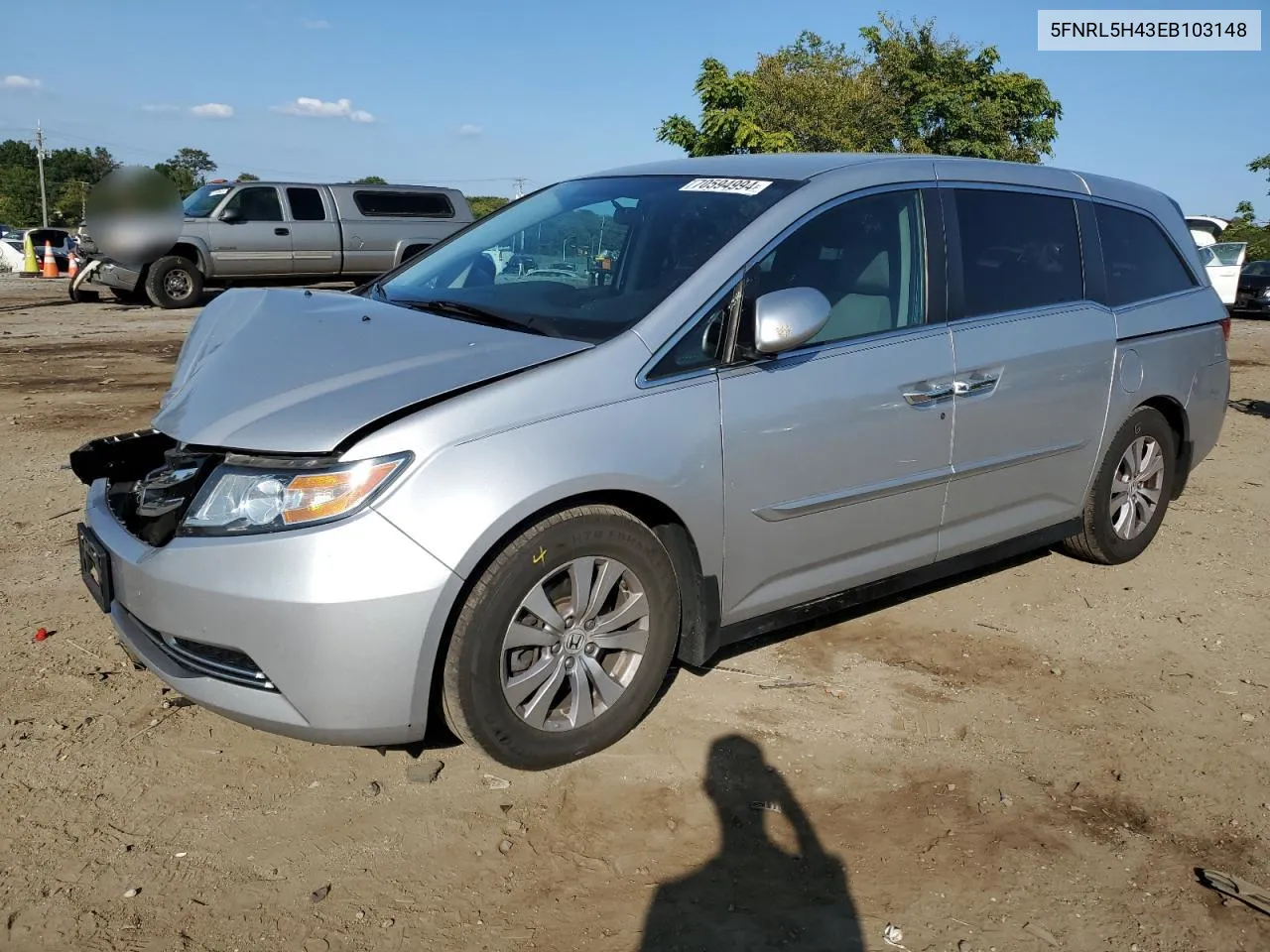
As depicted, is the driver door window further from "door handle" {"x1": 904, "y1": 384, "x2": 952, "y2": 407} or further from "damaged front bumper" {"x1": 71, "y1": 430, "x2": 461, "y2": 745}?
"damaged front bumper" {"x1": 71, "y1": 430, "x2": 461, "y2": 745}

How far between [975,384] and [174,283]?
15091 mm

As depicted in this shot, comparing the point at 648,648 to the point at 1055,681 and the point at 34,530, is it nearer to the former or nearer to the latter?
the point at 1055,681

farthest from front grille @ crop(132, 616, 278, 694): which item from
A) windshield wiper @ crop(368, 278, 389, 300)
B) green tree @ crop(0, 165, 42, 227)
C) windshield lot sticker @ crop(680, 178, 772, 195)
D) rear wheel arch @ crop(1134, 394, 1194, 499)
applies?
green tree @ crop(0, 165, 42, 227)

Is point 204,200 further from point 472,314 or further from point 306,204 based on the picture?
point 472,314

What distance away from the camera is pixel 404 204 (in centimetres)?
1770

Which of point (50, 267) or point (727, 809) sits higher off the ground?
point (50, 267)

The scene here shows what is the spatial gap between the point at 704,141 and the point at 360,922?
28769mm

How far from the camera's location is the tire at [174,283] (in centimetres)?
1595

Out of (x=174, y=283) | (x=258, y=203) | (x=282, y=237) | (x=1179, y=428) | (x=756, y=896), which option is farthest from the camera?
(x=282, y=237)

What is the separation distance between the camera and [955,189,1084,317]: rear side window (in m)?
4.04

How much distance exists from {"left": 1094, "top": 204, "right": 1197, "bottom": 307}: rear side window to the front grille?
3715mm

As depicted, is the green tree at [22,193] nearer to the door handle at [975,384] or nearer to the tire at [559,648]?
the door handle at [975,384]

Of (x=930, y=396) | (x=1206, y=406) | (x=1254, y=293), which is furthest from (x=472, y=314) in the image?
(x=1254, y=293)

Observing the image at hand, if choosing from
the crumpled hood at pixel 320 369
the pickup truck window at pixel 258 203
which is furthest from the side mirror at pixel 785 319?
the pickup truck window at pixel 258 203
